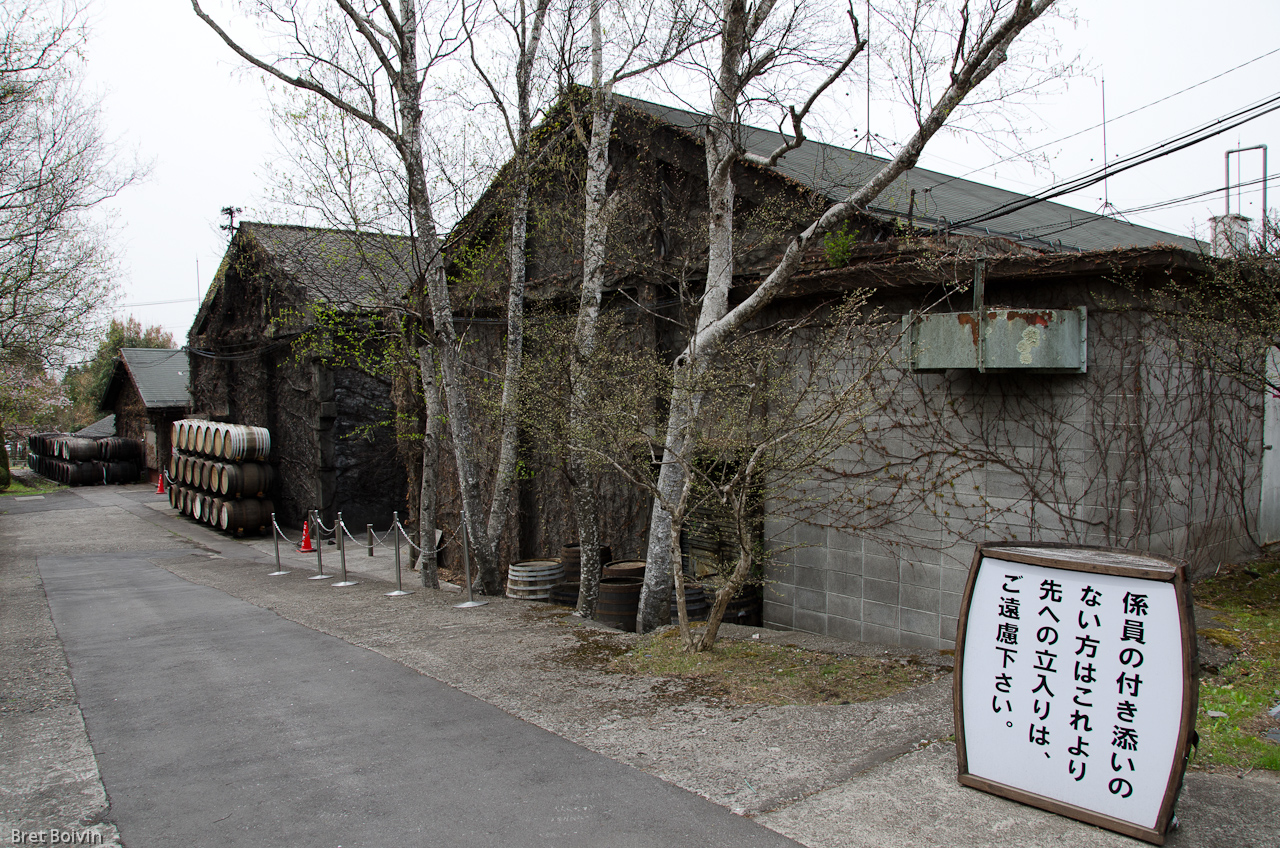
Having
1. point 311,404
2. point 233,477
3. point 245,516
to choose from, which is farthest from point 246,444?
point 311,404

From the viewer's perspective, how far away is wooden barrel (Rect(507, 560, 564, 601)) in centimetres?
1080

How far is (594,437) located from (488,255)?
542 centimetres

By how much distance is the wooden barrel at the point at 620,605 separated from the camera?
8.78 m

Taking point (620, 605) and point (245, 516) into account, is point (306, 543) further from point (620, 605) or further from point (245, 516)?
point (620, 605)

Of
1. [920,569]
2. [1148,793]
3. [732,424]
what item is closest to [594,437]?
[732,424]

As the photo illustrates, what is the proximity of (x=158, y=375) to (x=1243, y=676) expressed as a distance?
3795 cm

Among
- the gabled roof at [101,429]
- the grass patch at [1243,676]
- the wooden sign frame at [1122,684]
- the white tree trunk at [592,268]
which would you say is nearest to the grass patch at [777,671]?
the wooden sign frame at [1122,684]

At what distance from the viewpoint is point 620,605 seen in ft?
28.8

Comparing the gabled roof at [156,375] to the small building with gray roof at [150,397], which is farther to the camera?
the small building with gray roof at [150,397]

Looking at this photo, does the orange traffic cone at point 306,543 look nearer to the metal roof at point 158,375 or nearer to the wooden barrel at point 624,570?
the wooden barrel at point 624,570

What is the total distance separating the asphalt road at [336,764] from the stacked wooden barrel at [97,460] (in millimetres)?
31265

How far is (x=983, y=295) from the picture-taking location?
659 cm

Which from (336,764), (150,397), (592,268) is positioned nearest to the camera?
(336,764)

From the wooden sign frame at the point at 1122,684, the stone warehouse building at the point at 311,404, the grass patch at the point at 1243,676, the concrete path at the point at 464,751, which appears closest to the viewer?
the wooden sign frame at the point at 1122,684
